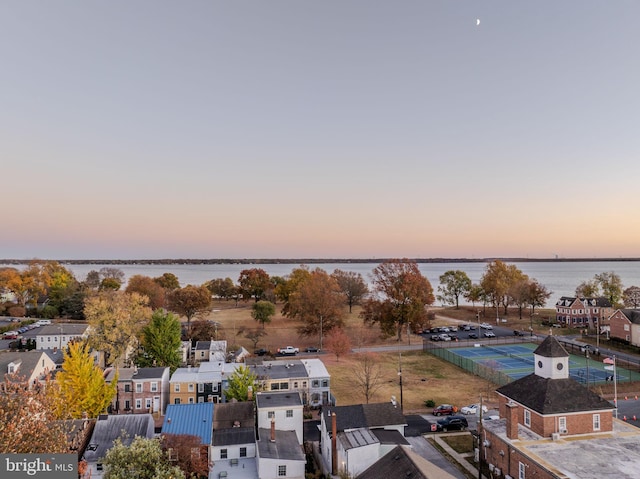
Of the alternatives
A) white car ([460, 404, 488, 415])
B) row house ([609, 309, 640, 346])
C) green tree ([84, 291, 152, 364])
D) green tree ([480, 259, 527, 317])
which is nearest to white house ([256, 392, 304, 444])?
white car ([460, 404, 488, 415])

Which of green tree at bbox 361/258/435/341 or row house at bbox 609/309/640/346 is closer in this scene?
row house at bbox 609/309/640/346

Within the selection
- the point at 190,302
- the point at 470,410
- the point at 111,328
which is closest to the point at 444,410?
the point at 470,410

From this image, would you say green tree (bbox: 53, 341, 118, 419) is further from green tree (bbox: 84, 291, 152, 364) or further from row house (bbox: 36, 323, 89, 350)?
row house (bbox: 36, 323, 89, 350)

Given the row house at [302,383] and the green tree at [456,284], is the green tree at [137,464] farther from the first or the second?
the green tree at [456,284]

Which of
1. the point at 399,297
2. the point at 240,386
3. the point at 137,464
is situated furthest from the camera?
the point at 399,297

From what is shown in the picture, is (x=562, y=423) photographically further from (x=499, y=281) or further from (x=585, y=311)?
(x=499, y=281)

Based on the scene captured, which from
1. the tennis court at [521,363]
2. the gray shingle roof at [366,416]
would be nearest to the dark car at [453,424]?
the gray shingle roof at [366,416]

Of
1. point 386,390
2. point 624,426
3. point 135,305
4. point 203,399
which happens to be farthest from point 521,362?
point 135,305
